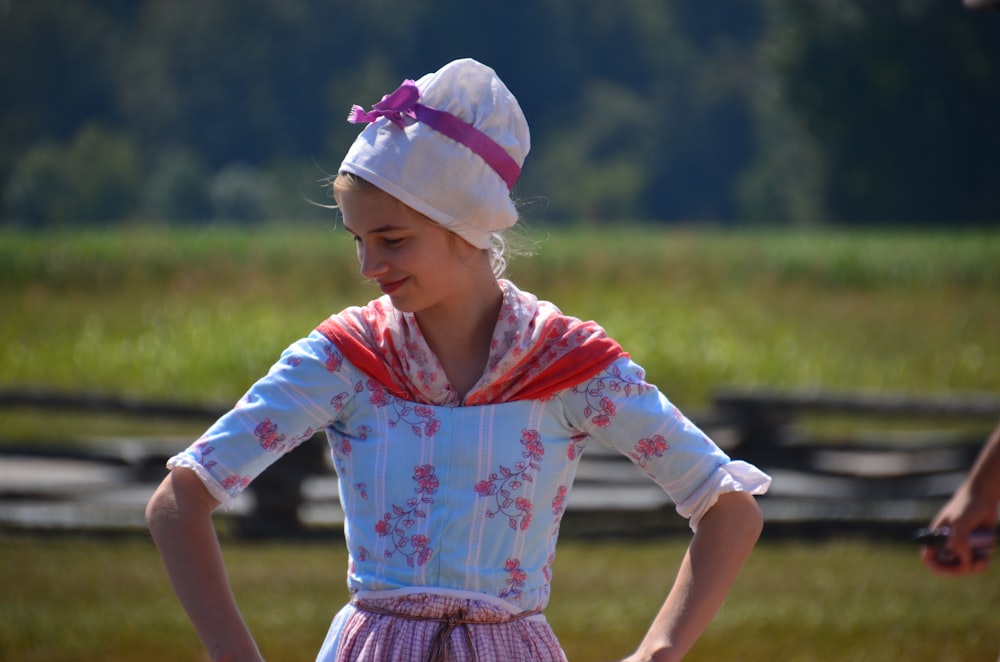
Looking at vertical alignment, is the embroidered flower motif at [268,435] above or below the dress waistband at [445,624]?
above

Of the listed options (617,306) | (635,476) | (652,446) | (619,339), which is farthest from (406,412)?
(617,306)

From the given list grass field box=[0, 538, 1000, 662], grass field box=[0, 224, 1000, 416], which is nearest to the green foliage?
grass field box=[0, 224, 1000, 416]

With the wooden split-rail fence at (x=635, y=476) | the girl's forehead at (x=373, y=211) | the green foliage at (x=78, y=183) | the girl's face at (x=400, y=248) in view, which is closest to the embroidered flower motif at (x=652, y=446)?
the girl's face at (x=400, y=248)

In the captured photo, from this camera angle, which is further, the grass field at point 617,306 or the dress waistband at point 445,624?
the grass field at point 617,306

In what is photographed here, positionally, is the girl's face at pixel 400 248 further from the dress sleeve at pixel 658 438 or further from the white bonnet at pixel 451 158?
the dress sleeve at pixel 658 438

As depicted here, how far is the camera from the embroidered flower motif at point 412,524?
2336mm

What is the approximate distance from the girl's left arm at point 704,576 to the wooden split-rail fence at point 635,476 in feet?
24.5

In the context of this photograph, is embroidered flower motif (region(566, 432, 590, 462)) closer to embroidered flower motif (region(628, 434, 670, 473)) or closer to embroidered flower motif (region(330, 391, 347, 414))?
embroidered flower motif (region(628, 434, 670, 473))

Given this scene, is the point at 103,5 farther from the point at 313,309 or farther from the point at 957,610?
the point at 957,610

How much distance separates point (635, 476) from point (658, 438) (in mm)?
8370

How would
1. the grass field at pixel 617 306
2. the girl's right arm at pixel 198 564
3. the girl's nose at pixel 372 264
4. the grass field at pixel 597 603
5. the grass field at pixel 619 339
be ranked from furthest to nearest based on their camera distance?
the grass field at pixel 617 306
the grass field at pixel 619 339
the grass field at pixel 597 603
the girl's nose at pixel 372 264
the girl's right arm at pixel 198 564

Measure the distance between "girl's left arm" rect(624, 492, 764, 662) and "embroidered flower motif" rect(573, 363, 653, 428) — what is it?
0.74ft

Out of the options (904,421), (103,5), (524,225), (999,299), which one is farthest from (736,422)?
(103,5)

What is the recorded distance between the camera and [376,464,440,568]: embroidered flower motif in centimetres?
234
